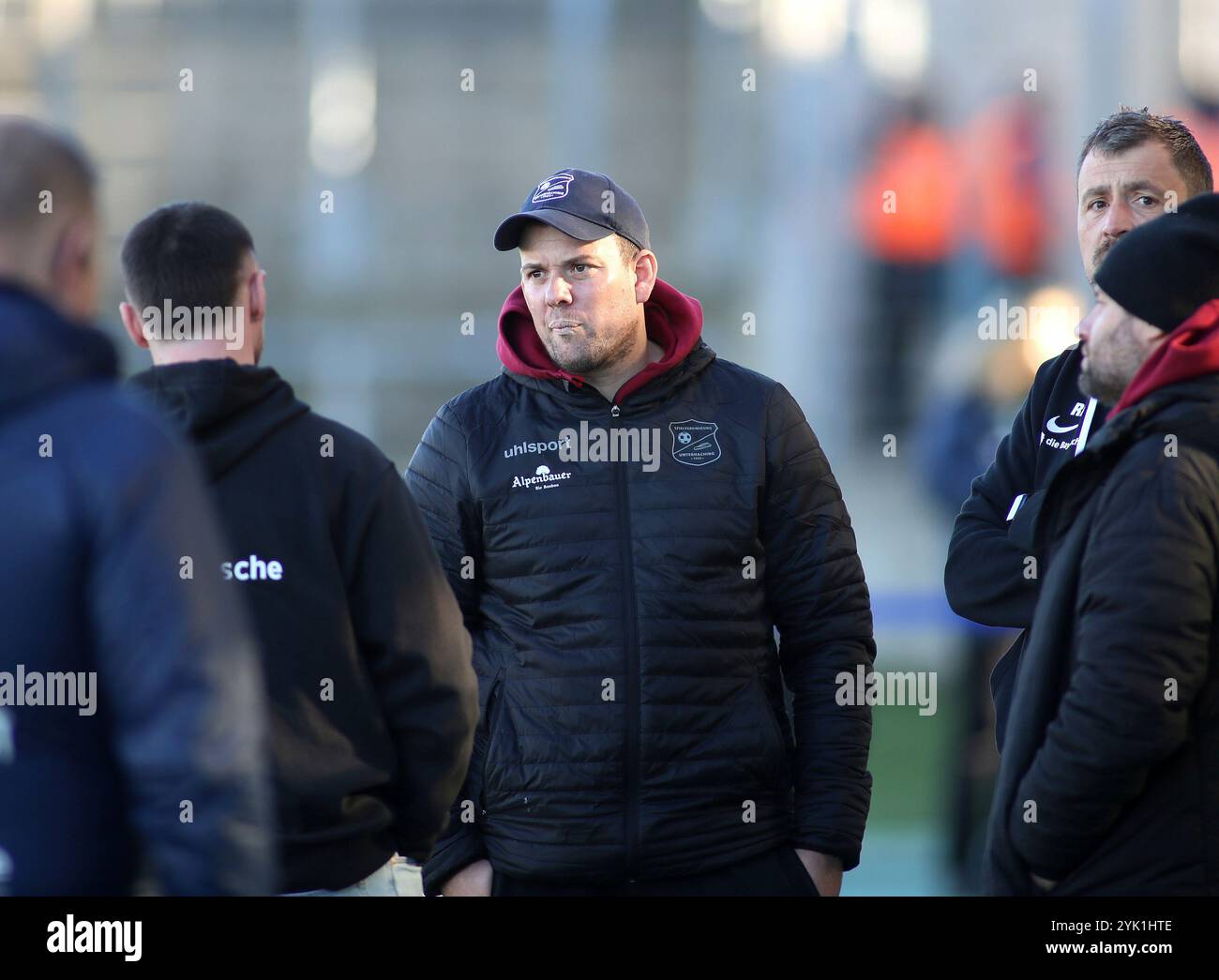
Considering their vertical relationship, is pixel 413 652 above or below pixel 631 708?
above

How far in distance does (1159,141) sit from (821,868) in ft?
4.78

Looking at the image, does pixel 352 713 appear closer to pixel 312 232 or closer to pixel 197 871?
pixel 197 871

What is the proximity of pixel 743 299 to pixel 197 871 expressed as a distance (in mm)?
14249

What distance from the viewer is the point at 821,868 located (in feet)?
9.67

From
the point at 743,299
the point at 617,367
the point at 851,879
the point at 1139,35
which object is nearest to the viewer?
the point at 617,367

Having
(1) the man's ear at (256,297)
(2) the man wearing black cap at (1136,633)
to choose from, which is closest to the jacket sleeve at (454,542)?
(1) the man's ear at (256,297)

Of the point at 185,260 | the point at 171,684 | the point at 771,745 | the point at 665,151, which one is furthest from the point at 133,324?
the point at 665,151

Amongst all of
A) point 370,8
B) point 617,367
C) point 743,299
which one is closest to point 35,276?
point 617,367

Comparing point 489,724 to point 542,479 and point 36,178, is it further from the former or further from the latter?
point 36,178

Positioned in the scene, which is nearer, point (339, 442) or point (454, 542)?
point (339, 442)

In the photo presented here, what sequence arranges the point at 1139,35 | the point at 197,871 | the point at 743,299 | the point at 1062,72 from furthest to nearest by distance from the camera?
the point at 743,299 < the point at 1062,72 < the point at 1139,35 < the point at 197,871

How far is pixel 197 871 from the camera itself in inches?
73.8

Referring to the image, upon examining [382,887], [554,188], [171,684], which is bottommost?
[382,887]

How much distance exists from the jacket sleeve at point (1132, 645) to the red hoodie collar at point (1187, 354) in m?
0.15
